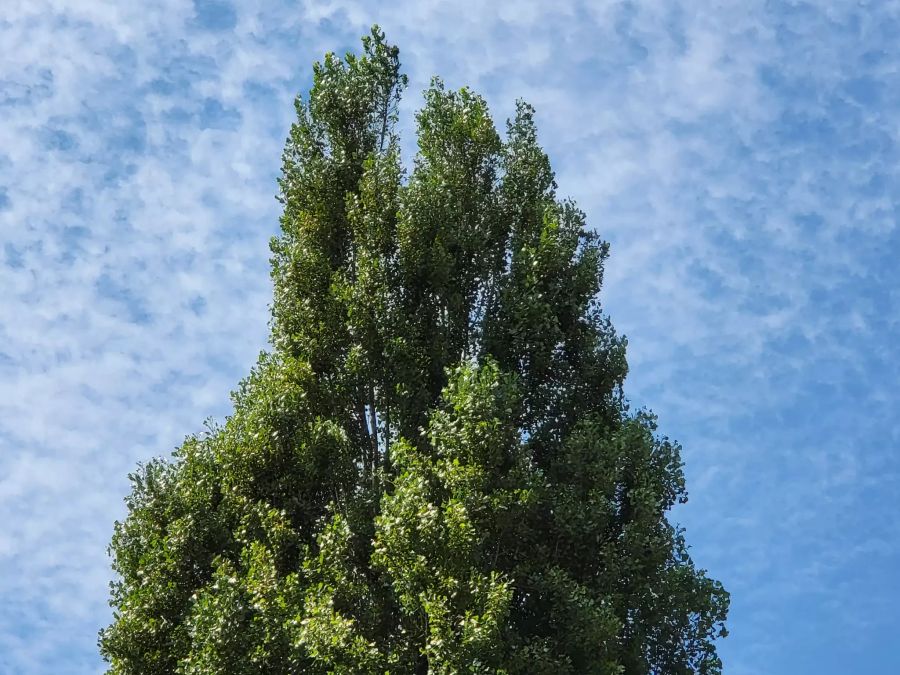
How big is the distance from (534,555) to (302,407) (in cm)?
458

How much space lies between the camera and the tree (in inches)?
507

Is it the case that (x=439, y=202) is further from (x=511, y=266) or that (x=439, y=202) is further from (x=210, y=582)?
(x=210, y=582)

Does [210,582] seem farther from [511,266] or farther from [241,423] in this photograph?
[511,266]

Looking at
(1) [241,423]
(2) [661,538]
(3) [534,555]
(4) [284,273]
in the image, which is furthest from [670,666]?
(4) [284,273]

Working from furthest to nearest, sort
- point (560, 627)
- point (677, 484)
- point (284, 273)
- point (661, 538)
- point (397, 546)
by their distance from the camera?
point (284, 273) < point (677, 484) < point (661, 538) < point (560, 627) < point (397, 546)

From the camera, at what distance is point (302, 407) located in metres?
15.3

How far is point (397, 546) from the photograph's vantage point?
1261 cm

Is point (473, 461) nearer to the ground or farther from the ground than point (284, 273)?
nearer to the ground

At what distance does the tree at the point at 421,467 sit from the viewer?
42.2 ft

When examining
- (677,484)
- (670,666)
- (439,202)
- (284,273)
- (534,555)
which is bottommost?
(670,666)

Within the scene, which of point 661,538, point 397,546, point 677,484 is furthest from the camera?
point 677,484

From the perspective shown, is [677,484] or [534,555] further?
[677,484]

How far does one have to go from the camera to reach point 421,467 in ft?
43.9

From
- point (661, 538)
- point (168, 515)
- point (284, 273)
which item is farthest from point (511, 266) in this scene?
point (168, 515)
